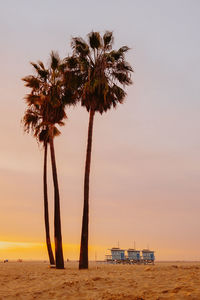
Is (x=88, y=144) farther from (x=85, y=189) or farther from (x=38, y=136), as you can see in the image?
(x=38, y=136)

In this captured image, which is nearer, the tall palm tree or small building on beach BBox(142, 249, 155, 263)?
the tall palm tree

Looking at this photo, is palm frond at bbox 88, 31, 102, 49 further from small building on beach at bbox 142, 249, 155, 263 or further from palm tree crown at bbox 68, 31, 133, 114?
small building on beach at bbox 142, 249, 155, 263

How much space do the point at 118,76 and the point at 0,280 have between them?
1450 centimetres

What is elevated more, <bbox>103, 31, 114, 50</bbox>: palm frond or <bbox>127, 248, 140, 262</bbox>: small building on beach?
<bbox>103, 31, 114, 50</bbox>: palm frond

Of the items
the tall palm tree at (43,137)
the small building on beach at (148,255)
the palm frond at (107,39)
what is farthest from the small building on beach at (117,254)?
the palm frond at (107,39)

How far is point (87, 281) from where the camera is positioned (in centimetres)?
1413

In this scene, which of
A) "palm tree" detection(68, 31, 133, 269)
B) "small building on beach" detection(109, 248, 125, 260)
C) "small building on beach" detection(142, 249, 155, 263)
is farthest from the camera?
"small building on beach" detection(142, 249, 155, 263)

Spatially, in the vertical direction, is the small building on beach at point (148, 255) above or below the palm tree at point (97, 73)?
below

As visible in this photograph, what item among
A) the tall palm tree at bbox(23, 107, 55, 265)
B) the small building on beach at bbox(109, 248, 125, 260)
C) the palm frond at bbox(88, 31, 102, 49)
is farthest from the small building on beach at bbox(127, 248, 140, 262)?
the palm frond at bbox(88, 31, 102, 49)

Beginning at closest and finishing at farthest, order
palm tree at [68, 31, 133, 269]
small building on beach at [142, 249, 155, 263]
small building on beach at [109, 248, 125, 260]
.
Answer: palm tree at [68, 31, 133, 269] < small building on beach at [109, 248, 125, 260] < small building on beach at [142, 249, 155, 263]

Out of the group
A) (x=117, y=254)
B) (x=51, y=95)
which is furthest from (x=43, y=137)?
(x=117, y=254)

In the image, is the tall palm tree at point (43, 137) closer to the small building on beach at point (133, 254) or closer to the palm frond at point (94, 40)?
the palm frond at point (94, 40)

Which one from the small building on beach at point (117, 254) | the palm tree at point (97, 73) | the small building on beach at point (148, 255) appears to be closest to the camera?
the palm tree at point (97, 73)

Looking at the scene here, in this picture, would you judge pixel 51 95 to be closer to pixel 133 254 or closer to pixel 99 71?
pixel 99 71
